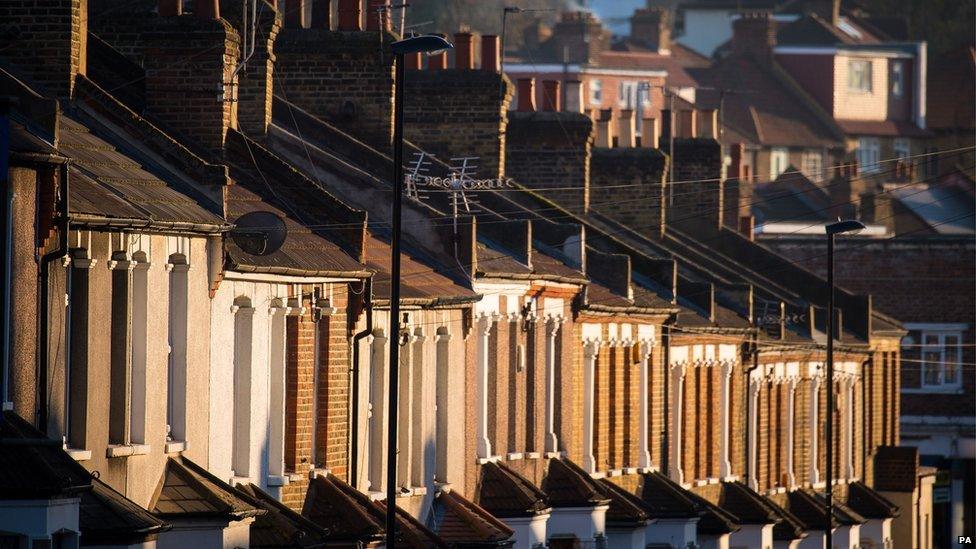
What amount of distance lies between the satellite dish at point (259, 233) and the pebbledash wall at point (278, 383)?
34cm

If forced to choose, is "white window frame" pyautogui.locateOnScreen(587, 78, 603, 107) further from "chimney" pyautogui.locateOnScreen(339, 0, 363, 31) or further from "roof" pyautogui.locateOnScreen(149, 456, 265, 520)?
"roof" pyautogui.locateOnScreen(149, 456, 265, 520)

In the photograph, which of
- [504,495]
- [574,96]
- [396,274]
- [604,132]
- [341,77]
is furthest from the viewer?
[604,132]

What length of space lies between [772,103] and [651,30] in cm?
1368

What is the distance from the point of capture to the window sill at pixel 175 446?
26453 mm

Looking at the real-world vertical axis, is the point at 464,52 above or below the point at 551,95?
above

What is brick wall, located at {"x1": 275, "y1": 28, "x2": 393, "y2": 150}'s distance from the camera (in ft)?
127

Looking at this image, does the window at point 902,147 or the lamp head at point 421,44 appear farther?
the window at point 902,147

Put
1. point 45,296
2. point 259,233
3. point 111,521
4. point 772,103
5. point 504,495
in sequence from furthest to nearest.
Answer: point 772,103 < point 504,495 < point 259,233 < point 111,521 < point 45,296

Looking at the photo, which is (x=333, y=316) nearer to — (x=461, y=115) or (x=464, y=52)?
(x=461, y=115)

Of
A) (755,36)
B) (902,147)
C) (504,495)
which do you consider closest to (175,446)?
(504,495)

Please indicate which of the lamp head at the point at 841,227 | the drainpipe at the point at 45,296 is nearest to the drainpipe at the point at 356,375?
the drainpipe at the point at 45,296

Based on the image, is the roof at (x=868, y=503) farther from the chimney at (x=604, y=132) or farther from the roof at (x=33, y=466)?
the roof at (x=33, y=466)

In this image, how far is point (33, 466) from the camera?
21938mm

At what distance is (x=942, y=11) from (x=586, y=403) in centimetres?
9976
